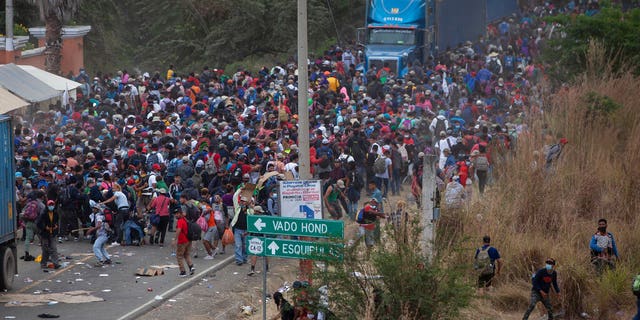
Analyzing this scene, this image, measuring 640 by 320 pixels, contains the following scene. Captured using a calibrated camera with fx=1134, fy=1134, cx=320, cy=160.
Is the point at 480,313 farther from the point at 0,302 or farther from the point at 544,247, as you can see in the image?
the point at 0,302

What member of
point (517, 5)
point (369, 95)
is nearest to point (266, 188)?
point (369, 95)

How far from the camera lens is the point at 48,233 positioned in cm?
2033

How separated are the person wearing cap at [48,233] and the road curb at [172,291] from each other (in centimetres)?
266

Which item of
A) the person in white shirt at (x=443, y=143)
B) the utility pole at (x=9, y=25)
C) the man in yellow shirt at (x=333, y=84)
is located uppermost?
the utility pole at (x=9, y=25)

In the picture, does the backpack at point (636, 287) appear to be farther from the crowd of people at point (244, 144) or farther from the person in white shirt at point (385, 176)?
the person in white shirt at point (385, 176)

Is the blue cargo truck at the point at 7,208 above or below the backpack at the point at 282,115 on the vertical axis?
below

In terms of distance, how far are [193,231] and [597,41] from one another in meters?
14.0

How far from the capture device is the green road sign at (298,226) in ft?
46.4

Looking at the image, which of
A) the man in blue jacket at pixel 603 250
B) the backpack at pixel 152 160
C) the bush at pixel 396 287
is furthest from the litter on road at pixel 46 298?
the man in blue jacket at pixel 603 250

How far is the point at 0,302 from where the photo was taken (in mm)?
18172

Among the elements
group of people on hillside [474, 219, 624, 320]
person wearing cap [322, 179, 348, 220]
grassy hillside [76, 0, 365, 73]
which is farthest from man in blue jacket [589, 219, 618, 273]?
grassy hillside [76, 0, 365, 73]

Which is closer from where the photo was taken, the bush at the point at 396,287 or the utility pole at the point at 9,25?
the bush at the point at 396,287

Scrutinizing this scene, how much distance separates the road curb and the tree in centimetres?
1297

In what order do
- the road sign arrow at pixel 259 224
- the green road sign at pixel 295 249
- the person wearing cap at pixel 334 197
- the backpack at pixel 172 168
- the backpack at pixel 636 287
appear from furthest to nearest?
the backpack at pixel 172 168, the person wearing cap at pixel 334 197, the backpack at pixel 636 287, the road sign arrow at pixel 259 224, the green road sign at pixel 295 249
